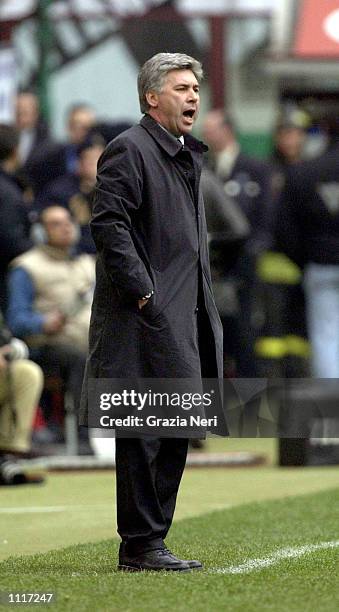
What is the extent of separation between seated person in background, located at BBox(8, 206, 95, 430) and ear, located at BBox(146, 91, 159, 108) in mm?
6544

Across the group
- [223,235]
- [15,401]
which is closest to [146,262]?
[15,401]

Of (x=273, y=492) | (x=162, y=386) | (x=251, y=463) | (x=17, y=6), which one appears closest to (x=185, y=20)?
(x=17, y=6)

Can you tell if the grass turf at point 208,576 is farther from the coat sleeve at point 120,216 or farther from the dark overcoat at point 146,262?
the coat sleeve at point 120,216

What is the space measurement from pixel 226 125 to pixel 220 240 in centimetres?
240

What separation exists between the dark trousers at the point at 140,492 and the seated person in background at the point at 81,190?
25.4 feet

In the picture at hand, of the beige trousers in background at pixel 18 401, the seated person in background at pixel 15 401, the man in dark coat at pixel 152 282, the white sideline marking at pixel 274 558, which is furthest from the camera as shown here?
the beige trousers in background at pixel 18 401

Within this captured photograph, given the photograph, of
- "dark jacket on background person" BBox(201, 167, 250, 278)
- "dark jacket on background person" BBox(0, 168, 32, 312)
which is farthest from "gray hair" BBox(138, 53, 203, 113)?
"dark jacket on background person" BBox(201, 167, 250, 278)

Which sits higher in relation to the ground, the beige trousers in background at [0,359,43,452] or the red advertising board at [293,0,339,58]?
the red advertising board at [293,0,339,58]

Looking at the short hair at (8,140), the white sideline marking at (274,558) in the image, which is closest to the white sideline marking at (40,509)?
the white sideline marking at (274,558)

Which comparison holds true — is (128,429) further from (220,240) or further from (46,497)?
(220,240)

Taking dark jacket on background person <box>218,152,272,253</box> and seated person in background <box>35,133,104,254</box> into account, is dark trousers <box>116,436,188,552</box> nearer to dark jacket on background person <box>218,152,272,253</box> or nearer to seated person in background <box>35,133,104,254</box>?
seated person in background <box>35,133,104,254</box>

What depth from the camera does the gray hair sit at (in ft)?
23.9

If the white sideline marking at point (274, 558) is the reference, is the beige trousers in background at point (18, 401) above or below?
below

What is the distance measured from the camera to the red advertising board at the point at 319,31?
1516 cm
